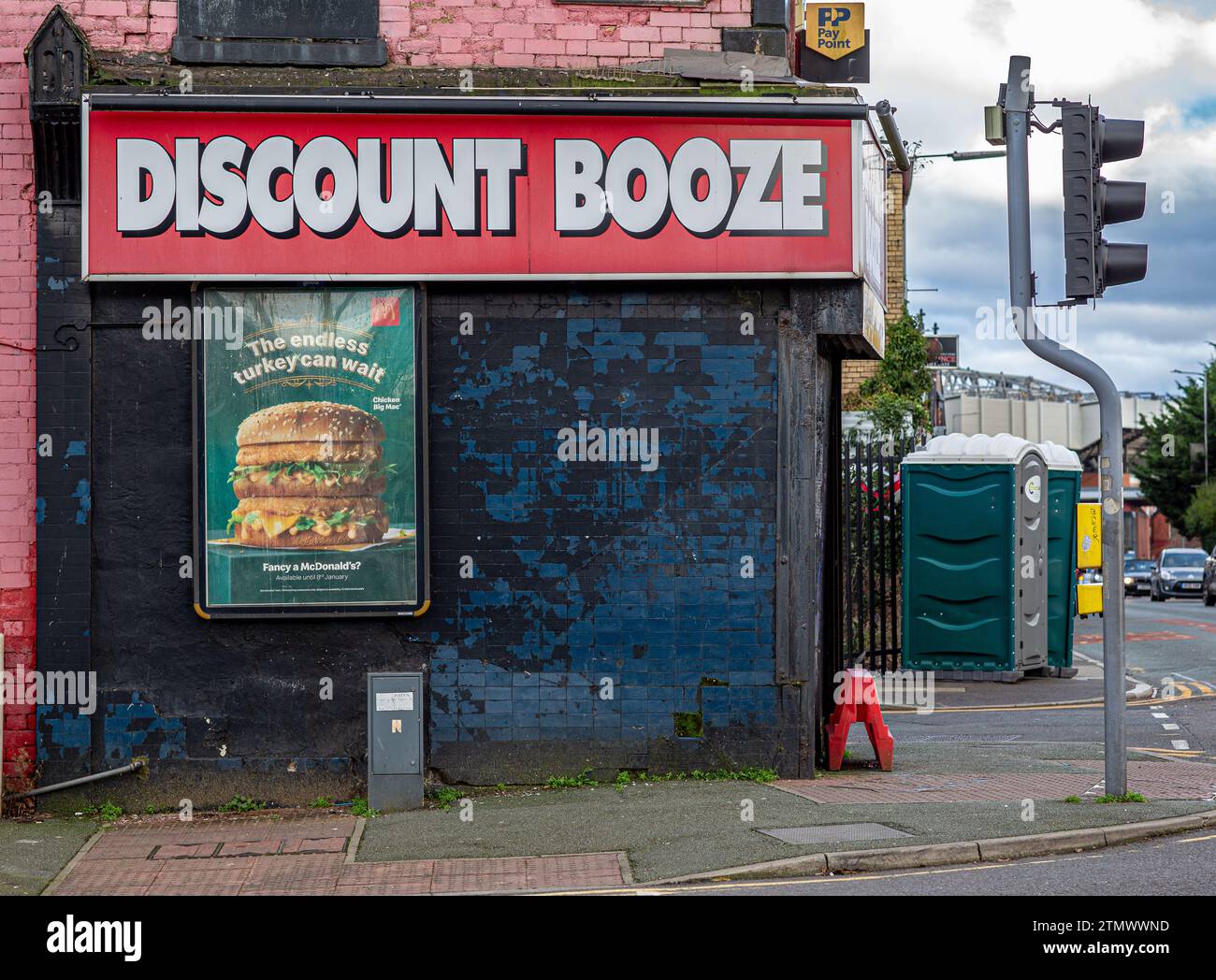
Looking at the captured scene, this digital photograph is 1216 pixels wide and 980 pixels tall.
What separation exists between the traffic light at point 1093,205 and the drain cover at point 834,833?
379cm

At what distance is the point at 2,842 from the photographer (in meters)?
9.89

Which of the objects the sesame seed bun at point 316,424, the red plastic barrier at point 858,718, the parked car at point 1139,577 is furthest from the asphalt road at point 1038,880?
the parked car at point 1139,577

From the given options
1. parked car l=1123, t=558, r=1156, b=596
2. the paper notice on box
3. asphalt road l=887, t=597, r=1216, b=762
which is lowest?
parked car l=1123, t=558, r=1156, b=596

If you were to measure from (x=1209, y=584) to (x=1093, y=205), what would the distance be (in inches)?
1456

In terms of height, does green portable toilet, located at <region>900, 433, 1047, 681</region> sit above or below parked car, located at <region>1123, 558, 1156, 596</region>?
above

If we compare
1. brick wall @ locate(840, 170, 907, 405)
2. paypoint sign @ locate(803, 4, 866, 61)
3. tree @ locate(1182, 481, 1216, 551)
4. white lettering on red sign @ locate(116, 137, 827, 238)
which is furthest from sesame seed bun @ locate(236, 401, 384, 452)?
tree @ locate(1182, 481, 1216, 551)

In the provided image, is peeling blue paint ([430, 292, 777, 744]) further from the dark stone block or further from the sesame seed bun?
the dark stone block

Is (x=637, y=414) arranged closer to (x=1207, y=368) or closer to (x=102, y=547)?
(x=102, y=547)

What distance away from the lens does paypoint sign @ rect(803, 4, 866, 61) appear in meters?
13.4

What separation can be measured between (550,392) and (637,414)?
0.70m

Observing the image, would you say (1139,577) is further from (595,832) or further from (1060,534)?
(595,832)

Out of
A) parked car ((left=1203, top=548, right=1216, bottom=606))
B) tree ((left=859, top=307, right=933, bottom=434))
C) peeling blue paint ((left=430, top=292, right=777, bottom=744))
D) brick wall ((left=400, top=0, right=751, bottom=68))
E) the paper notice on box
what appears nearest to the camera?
the paper notice on box

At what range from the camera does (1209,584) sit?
4356 cm

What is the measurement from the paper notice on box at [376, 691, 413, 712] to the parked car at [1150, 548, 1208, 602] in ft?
139
